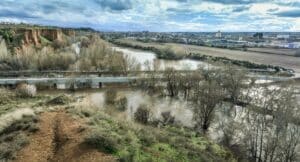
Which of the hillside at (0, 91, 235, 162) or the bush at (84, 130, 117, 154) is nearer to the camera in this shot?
the hillside at (0, 91, 235, 162)

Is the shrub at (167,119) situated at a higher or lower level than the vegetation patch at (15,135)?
lower

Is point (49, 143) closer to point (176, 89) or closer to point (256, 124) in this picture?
point (256, 124)

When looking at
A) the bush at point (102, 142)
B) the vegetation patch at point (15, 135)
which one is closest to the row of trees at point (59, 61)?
the vegetation patch at point (15, 135)

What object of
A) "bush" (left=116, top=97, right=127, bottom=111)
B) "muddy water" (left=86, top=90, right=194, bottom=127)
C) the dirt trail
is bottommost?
"muddy water" (left=86, top=90, right=194, bottom=127)

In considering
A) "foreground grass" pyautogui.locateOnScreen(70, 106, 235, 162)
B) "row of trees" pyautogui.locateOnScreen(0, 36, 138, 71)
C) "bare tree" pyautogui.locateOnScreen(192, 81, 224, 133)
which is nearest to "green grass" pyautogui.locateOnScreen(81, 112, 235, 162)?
"foreground grass" pyautogui.locateOnScreen(70, 106, 235, 162)

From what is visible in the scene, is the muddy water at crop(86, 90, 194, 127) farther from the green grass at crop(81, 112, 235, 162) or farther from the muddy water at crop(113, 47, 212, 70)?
the green grass at crop(81, 112, 235, 162)

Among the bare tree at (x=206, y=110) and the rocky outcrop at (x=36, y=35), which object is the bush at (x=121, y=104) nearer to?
the bare tree at (x=206, y=110)

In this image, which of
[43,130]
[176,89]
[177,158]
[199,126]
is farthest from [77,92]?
[177,158]
